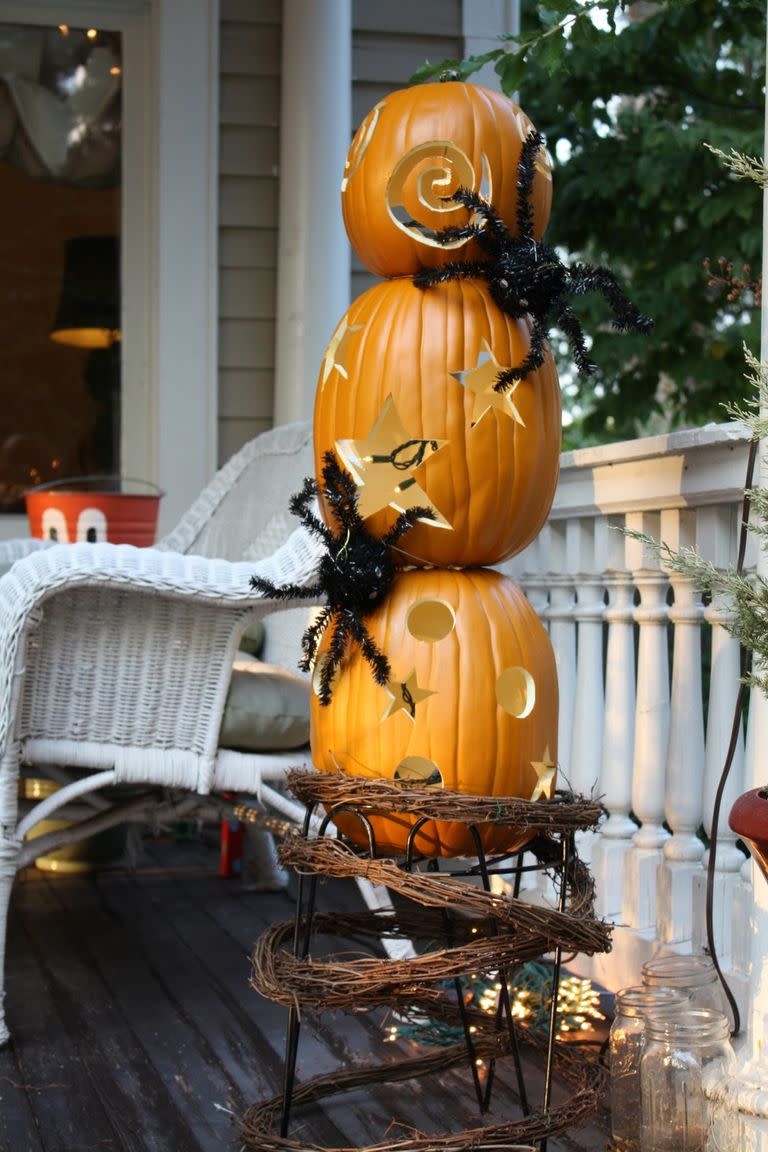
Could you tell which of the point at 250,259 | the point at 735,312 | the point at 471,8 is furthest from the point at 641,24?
the point at 250,259

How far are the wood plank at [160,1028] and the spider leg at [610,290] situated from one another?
1.14 meters

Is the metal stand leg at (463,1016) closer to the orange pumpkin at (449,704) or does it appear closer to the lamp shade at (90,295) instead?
the orange pumpkin at (449,704)

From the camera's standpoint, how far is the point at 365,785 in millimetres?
1441

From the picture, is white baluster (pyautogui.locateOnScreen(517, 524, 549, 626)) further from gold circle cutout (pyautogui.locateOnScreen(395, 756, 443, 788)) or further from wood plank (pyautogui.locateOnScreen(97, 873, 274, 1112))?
gold circle cutout (pyautogui.locateOnScreen(395, 756, 443, 788))

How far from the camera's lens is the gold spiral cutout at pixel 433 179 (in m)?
1.59

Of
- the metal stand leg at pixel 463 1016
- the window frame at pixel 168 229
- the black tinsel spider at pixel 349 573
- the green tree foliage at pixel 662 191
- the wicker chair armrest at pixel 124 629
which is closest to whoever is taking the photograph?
the black tinsel spider at pixel 349 573

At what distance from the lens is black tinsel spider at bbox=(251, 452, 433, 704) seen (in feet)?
5.05

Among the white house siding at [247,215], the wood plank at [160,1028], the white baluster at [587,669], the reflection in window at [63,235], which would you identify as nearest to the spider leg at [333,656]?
the wood plank at [160,1028]

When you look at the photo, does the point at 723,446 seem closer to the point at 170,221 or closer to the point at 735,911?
the point at 735,911

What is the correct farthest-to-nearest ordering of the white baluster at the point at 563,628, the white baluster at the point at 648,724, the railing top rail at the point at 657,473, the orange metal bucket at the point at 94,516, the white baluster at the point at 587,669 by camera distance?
the orange metal bucket at the point at 94,516, the white baluster at the point at 563,628, the white baluster at the point at 587,669, the white baluster at the point at 648,724, the railing top rail at the point at 657,473

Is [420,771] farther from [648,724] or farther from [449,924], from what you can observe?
[648,724]

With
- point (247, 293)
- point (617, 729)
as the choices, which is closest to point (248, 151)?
point (247, 293)

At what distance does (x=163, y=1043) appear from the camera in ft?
6.57

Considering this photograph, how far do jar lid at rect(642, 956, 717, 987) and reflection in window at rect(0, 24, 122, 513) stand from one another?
2.68 metres
